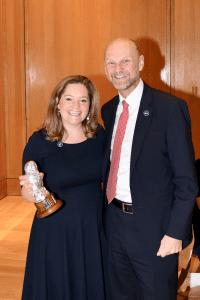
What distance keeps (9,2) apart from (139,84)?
14.1 ft

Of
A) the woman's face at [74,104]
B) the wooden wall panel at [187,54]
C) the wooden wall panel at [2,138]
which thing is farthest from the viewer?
the wooden wall panel at [2,138]

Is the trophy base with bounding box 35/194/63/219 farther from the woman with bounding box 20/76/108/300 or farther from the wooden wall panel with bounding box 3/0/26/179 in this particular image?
the wooden wall panel with bounding box 3/0/26/179

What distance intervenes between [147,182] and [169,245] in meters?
0.32

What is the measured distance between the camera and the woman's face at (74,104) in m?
2.06

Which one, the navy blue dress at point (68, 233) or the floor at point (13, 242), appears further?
the floor at point (13, 242)

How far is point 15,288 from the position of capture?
2.81 metres

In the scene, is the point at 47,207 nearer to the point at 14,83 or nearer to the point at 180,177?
the point at 180,177

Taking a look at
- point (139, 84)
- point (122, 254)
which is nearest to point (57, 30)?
point (139, 84)

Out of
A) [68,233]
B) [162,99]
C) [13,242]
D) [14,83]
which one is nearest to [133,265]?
[68,233]

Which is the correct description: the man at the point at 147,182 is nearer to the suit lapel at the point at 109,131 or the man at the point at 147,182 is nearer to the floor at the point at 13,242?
the suit lapel at the point at 109,131

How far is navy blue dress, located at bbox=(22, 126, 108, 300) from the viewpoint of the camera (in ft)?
6.56

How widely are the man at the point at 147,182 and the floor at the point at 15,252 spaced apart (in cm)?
90

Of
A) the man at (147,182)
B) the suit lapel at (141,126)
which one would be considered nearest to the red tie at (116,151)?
the man at (147,182)

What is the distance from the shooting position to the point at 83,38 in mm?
5246
